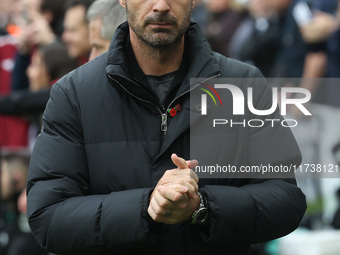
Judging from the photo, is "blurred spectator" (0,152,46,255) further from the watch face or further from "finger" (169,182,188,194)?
"finger" (169,182,188,194)

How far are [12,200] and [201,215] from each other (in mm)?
5182

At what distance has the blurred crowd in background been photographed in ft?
A: 20.7

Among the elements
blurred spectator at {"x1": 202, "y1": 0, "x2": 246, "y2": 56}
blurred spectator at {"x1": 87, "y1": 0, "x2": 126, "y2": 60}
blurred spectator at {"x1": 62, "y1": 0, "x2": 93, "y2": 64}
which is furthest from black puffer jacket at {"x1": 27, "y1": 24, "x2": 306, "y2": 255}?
blurred spectator at {"x1": 202, "y1": 0, "x2": 246, "y2": 56}

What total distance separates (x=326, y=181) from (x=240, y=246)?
3591 millimetres

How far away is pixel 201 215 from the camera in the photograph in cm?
305

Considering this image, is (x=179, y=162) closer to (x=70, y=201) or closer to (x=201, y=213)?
(x=201, y=213)

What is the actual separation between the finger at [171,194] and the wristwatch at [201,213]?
0.41 feet

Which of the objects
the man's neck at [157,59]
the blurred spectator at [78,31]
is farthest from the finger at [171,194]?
the blurred spectator at [78,31]

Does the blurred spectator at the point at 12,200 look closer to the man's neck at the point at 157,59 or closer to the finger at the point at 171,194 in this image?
the man's neck at the point at 157,59

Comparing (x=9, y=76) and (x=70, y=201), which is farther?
(x=9, y=76)

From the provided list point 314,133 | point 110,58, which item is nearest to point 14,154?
point 314,133

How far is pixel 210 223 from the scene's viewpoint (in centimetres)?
307

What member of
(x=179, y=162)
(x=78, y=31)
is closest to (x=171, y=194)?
(x=179, y=162)

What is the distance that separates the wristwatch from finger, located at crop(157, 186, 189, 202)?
124 millimetres
